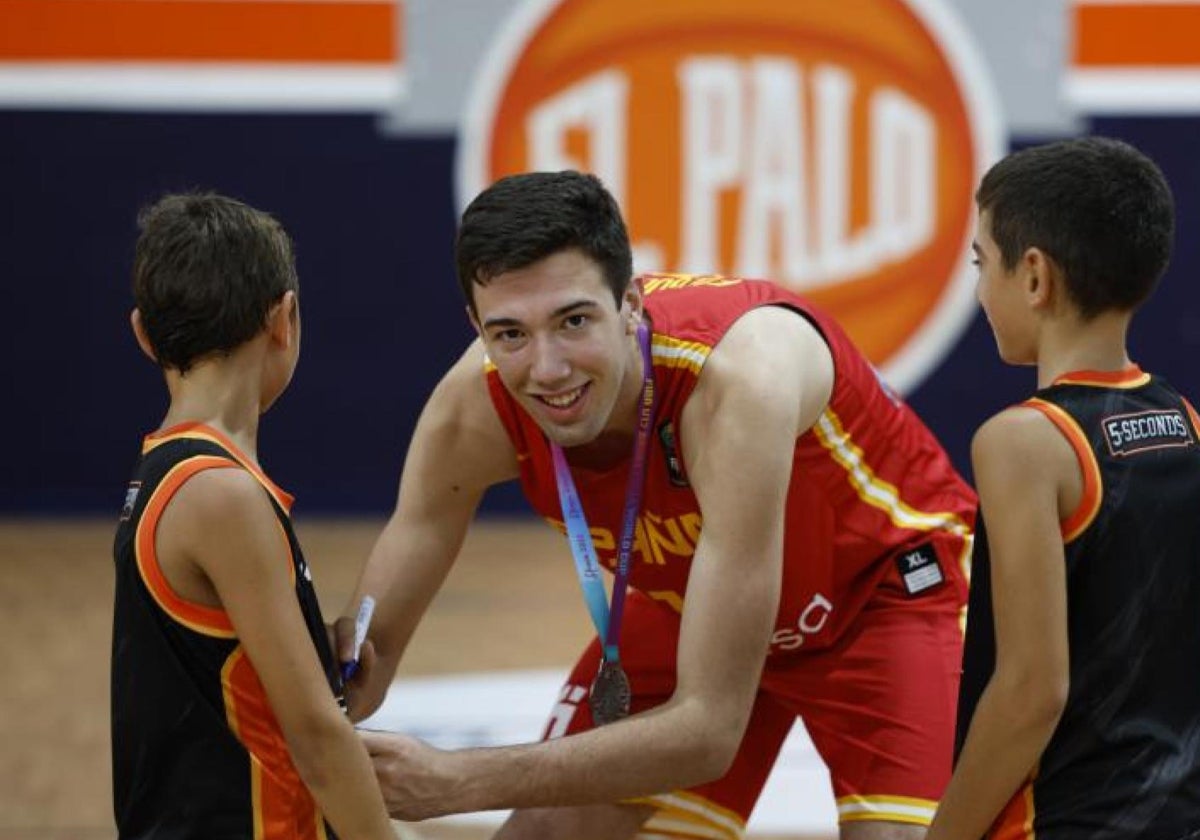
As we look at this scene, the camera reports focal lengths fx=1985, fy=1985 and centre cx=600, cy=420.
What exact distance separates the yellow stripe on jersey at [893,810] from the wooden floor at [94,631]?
1890 mm

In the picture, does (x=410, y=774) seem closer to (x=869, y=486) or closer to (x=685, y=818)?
(x=685, y=818)

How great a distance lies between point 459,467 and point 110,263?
6286 mm

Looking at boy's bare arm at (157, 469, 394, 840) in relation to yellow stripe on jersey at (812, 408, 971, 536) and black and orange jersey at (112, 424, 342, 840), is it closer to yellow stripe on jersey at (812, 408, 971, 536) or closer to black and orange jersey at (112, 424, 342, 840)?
black and orange jersey at (112, 424, 342, 840)

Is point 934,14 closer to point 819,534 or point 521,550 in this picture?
point 521,550

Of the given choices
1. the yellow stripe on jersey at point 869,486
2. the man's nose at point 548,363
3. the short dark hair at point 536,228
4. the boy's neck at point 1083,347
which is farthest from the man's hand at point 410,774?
the boy's neck at point 1083,347

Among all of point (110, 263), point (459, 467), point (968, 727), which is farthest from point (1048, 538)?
point (110, 263)

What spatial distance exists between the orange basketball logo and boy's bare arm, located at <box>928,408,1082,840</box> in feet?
22.0

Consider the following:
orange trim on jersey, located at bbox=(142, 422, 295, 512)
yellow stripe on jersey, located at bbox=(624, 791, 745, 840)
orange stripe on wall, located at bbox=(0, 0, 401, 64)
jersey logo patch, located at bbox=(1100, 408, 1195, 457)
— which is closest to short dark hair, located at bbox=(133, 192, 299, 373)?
orange trim on jersey, located at bbox=(142, 422, 295, 512)

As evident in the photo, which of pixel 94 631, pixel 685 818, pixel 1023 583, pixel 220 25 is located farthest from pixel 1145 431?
pixel 220 25

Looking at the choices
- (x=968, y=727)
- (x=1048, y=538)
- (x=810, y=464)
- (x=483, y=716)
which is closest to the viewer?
(x=1048, y=538)

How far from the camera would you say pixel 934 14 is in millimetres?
9477

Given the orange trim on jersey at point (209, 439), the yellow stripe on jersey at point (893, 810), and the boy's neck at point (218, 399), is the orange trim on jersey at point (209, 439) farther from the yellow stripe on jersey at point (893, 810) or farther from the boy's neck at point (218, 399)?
the yellow stripe on jersey at point (893, 810)

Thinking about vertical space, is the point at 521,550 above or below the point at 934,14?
below

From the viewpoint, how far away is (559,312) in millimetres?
3258
